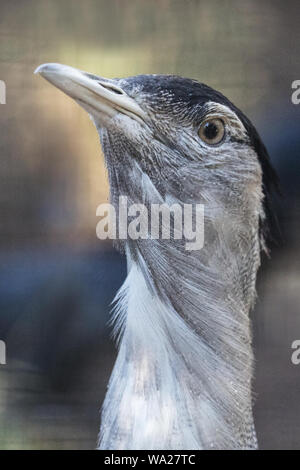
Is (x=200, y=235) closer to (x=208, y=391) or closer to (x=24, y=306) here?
(x=208, y=391)

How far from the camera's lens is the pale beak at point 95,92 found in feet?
5.82

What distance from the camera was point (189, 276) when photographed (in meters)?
1.96

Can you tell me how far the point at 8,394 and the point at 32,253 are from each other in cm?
51

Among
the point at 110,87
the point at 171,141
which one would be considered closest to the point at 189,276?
the point at 171,141

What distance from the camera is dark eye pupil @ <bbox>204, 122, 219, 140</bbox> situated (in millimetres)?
1854

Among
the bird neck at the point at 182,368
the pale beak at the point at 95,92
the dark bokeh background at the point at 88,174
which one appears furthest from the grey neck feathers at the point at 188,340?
the pale beak at the point at 95,92

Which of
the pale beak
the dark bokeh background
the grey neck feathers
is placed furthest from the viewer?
the dark bokeh background

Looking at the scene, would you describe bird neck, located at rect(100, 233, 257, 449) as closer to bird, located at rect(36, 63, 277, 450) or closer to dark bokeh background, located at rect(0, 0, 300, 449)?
bird, located at rect(36, 63, 277, 450)

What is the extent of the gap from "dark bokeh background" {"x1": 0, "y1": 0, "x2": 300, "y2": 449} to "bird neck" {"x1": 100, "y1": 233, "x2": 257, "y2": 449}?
145 millimetres

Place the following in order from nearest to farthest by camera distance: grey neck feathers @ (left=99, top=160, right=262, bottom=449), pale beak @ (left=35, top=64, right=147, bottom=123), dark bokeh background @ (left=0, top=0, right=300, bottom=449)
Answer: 1. pale beak @ (left=35, top=64, right=147, bottom=123)
2. grey neck feathers @ (left=99, top=160, right=262, bottom=449)
3. dark bokeh background @ (left=0, top=0, right=300, bottom=449)

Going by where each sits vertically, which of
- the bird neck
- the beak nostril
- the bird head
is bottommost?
the bird neck

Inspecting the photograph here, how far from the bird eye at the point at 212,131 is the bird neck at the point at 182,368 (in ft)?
1.25

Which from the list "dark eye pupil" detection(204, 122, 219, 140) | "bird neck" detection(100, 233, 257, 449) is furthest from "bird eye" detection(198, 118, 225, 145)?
"bird neck" detection(100, 233, 257, 449)
